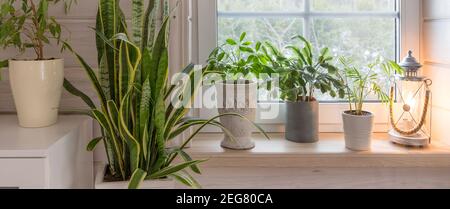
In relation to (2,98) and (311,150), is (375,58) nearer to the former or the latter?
(311,150)

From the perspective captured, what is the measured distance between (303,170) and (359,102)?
32 cm

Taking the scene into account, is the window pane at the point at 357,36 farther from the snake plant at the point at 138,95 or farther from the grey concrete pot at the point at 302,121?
the snake plant at the point at 138,95

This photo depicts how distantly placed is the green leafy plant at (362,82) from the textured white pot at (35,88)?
962mm

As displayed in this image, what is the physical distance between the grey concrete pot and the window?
212mm

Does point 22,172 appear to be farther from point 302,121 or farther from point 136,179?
point 302,121

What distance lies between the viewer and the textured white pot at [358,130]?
3.84 feet

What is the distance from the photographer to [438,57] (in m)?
1.25

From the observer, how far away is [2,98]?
122 centimetres

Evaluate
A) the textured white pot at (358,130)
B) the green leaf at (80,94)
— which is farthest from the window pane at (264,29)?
the green leaf at (80,94)

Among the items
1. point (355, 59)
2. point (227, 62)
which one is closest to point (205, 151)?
point (227, 62)

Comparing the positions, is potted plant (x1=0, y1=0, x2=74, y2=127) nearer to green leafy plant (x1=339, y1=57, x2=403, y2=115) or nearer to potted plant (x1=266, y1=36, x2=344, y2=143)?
potted plant (x1=266, y1=36, x2=344, y2=143)

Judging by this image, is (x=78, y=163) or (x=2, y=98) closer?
(x=78, y=163)

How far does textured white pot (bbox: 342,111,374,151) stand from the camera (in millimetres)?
1169
